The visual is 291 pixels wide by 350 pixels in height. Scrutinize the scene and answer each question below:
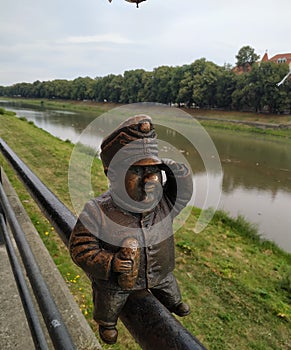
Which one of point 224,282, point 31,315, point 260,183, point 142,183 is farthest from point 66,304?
point 260,183

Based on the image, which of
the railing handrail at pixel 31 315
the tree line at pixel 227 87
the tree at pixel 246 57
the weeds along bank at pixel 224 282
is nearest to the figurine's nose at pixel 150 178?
the railing handrail at pixel 31 315

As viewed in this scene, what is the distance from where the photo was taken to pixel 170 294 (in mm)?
871

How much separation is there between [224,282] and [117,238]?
13.8ft

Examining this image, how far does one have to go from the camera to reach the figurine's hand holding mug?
0.70 metres

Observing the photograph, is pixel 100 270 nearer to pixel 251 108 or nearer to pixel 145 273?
pixel 145 273

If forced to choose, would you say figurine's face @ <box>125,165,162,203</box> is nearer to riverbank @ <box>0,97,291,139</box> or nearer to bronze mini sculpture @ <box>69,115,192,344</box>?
bronze mini sculpture @ <box>69,115,192,344</box>

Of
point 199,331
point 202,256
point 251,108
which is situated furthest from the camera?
point 251,108

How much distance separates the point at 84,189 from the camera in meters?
0.96

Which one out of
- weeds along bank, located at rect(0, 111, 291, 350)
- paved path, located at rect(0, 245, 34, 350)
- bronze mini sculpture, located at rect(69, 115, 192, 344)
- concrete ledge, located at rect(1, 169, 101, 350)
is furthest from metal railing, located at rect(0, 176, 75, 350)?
weeds along bank, located at rect(0, 111, 291, 350)

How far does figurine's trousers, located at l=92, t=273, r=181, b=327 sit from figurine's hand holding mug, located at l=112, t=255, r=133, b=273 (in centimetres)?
8

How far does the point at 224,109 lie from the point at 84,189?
30166 millimetres

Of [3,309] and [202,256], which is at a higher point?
[3,309]

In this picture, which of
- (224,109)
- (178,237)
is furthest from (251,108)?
(178,237)

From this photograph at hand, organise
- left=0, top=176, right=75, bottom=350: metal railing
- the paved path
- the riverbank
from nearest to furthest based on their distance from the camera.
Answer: left=0, top=176, right=75, bottom=350: metal railing
the paved path
the riverbank
